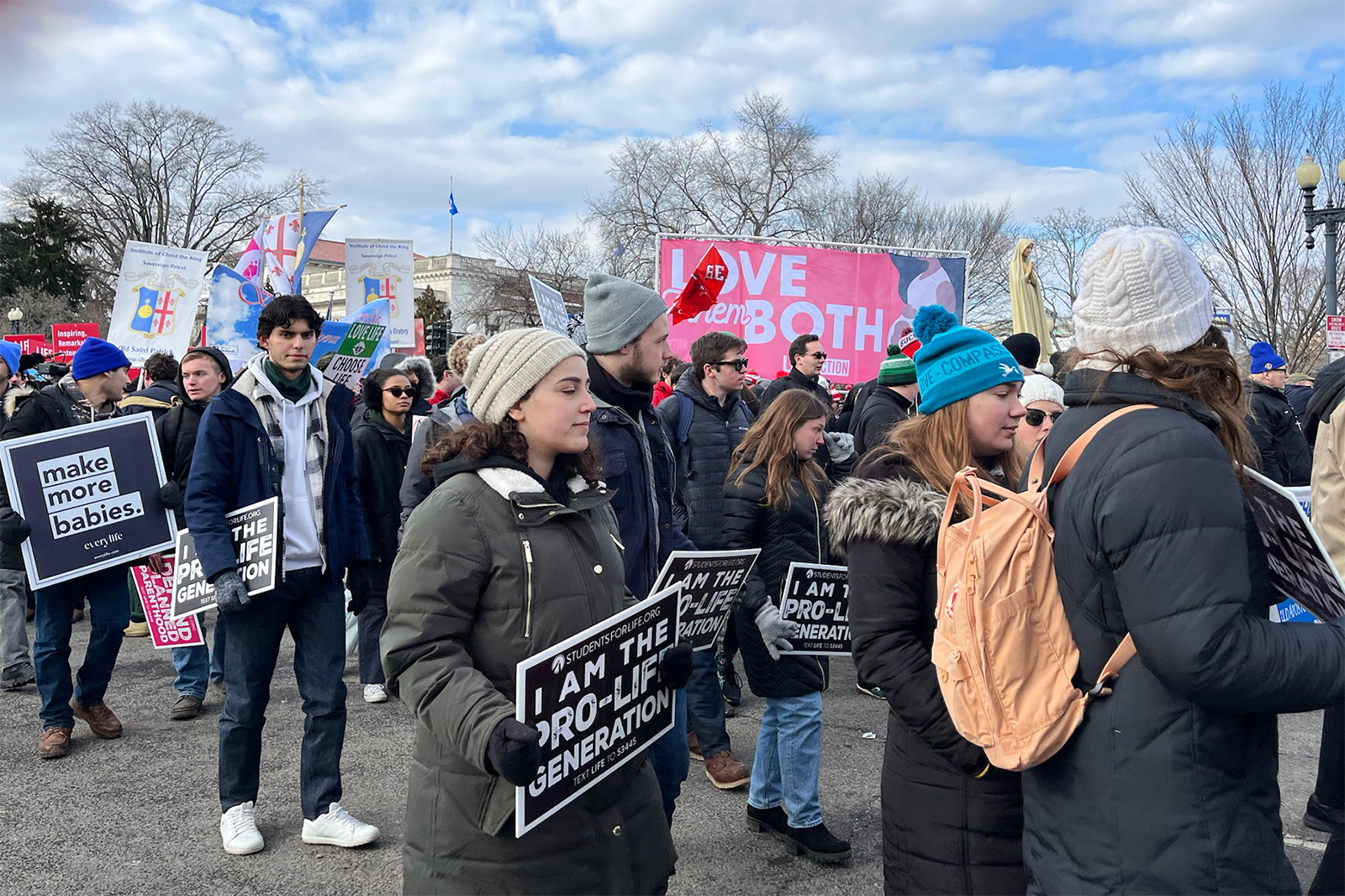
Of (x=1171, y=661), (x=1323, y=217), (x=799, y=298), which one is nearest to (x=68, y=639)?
(x=1171, y=661)

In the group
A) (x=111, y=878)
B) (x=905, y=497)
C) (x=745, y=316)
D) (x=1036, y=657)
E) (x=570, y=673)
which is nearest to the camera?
(x=1036, y=657)

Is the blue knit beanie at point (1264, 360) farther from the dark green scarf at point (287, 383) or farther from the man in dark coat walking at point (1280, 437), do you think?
the dark green scarf at point (287, 383)

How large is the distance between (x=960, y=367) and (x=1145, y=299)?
0.85 m

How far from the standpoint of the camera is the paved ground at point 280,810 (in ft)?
13.5

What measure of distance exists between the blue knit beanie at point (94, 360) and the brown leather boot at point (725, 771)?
15.1ft

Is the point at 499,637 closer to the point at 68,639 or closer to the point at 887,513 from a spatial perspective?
the point at 887,513

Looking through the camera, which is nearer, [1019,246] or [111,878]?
[111,878]

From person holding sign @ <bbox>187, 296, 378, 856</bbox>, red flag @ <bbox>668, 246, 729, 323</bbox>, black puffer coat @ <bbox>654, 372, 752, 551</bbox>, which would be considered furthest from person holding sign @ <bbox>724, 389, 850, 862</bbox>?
red flag @ <bbox>668, 246, 729, 323</bbox>

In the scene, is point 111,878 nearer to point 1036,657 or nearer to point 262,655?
point 262,655

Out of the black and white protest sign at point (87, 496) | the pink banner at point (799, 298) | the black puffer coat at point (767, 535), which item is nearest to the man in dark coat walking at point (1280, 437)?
the pink banner at point (799, 298)

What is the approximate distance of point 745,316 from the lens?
11.3 metres

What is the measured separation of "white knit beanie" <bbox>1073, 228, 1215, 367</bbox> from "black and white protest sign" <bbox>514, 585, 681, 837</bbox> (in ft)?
3.81

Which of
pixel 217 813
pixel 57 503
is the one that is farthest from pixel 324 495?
pixel 57 503

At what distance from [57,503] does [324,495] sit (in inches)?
82.2
